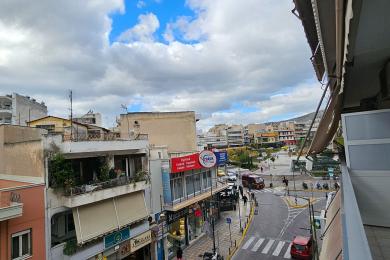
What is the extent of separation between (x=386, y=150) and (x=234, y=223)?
2577 cm

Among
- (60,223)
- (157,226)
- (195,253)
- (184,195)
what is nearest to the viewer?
(60,223)

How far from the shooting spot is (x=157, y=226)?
2131 cm

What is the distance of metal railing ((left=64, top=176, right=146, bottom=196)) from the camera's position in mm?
15091

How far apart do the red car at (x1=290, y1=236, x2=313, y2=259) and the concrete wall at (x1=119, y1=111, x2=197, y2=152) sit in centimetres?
1688

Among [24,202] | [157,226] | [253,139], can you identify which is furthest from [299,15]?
[253,139]

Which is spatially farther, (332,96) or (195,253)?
(195,253)

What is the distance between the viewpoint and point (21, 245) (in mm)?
12945

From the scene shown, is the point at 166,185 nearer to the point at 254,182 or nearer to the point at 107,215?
the point at 107,215

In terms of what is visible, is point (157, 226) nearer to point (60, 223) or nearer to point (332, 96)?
point (60, 223)

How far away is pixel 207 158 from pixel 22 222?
15.9 meters

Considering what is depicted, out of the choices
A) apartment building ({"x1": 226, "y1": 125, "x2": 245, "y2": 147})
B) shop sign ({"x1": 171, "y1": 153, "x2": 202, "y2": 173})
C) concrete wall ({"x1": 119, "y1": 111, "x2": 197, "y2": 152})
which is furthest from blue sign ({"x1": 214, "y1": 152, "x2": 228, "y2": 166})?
apartment building ({"x1": 226, "y1": 125, "x2": 245, "y2": 147})

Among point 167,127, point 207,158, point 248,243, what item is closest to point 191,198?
point 207,158

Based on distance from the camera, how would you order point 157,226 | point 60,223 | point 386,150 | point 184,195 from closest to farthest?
point 386,150, point 60,223, point 157,226, point 184,195

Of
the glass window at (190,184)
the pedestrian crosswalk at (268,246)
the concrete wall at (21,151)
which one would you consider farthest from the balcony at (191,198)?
the concrete wall at (21,151)
